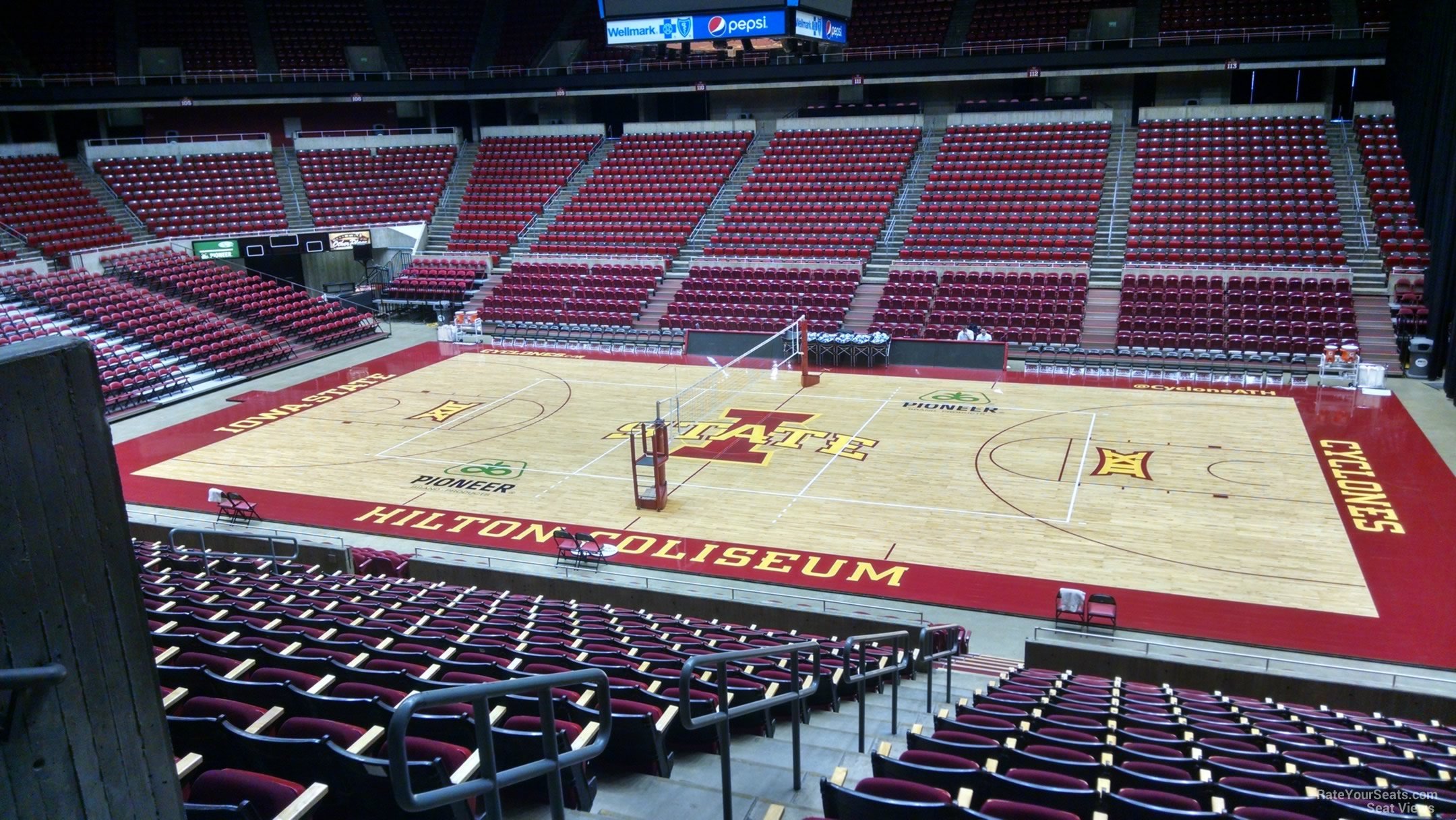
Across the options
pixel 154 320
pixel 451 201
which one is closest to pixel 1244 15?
pixel 451 201

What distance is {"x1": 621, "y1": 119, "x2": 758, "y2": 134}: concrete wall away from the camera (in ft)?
133

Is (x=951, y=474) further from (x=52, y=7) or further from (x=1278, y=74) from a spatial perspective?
(x=52, y=7)

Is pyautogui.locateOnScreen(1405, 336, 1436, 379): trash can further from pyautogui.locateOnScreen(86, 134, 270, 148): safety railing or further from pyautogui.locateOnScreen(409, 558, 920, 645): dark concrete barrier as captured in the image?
pyautogui.locateOnScreen(86, 134, 270, 148): safety railing

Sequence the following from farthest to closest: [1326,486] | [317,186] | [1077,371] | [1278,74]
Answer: [317,186], [1278,74], [1077,371], [1326,486]

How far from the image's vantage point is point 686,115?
44.0m

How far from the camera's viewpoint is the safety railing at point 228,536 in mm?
14156

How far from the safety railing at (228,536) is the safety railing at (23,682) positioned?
1237 centimetres

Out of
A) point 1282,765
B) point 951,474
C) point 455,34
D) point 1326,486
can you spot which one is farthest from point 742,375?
point 455,34

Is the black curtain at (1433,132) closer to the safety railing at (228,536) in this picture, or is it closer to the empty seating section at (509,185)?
the safety railing at (228,536)

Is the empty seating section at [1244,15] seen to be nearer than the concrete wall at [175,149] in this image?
Yes

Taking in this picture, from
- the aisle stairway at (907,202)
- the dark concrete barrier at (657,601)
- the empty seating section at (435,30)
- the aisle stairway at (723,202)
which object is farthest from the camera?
the empty seating section at (435,30)

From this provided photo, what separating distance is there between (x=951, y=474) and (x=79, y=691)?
16657mm

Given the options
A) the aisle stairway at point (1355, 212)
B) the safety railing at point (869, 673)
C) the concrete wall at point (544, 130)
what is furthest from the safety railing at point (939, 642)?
the concrete wall at point (544, 130)

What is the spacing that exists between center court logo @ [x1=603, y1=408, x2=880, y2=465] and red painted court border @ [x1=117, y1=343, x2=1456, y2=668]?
419 cm
